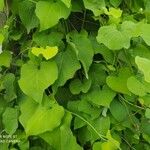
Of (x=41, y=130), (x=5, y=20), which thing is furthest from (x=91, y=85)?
(x=5, y=20)

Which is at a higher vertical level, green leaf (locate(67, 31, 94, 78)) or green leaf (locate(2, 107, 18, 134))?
green leaf (locate(67, 31, 94, 78))

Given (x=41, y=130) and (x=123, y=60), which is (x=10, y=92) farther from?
(x=123, y=60)

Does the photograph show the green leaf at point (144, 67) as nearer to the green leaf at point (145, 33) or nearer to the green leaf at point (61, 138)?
the green leaf at point (145, 33)

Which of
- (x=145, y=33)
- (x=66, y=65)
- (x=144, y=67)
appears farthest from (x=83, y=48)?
(x=144, y=67)

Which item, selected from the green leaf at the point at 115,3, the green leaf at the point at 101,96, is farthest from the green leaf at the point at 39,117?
the green leaf at the point at 115,3

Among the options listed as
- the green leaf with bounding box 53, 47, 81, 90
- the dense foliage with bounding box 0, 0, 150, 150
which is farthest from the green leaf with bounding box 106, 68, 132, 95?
the green leaf with bounding box 53, 47, 81, 90

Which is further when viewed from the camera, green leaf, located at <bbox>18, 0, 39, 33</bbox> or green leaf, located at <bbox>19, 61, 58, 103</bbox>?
green leaf, located at <bbox>18, 0, 39, 33</bbox>

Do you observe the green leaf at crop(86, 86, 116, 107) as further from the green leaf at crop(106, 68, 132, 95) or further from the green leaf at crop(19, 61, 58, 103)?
the green leaf at crop(19, 61, 58, 103)
